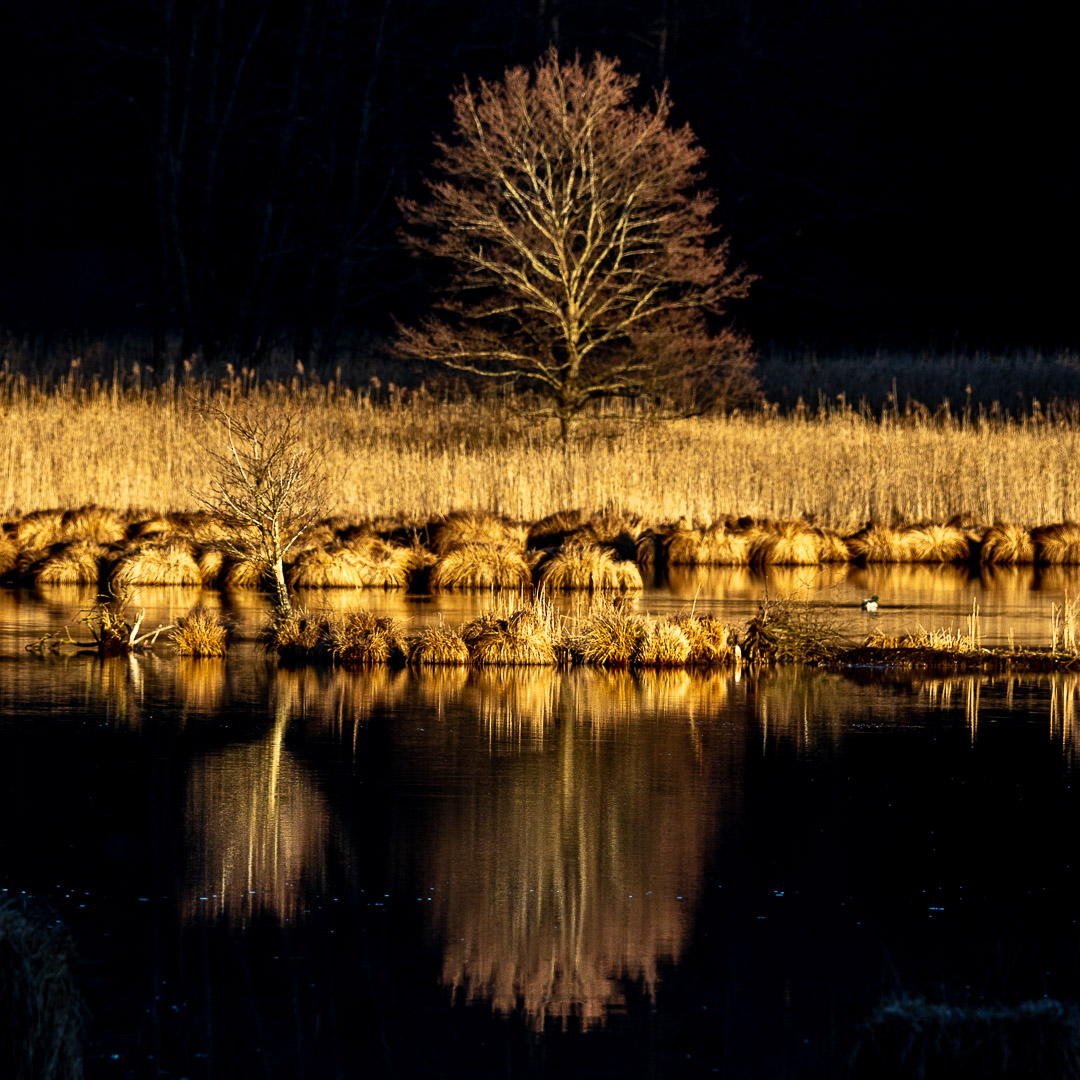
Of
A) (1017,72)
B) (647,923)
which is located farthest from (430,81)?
(647,923)

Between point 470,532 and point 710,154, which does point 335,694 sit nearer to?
point 470,532

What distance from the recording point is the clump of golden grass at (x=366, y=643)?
14453 mm

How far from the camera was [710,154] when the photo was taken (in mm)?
51531

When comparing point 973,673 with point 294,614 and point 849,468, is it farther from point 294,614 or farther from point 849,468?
point 849,468

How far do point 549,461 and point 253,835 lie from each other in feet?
60.1

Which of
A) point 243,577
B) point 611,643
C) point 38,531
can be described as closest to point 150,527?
point 38,531

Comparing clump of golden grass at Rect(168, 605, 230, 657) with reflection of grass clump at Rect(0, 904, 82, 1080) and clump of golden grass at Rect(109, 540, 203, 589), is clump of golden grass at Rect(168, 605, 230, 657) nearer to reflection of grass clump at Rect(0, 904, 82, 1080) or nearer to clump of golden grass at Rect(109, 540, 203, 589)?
clump of golden grass at Rect(109, 540, 203, 589)

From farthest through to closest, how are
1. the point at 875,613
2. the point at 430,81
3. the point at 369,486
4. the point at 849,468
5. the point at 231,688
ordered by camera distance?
the point at 430,81
the point at 849,468
the point at 369,486
the point at 875,613
the point at 231,688

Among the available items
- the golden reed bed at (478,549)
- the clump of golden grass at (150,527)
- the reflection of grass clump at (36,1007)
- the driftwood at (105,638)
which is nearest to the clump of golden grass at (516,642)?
the driftwood at (105,638)

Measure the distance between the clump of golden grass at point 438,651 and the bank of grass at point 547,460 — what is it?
9275 mm

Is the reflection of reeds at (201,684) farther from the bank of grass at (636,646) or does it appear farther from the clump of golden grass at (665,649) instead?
the clump of golden grass at (665,649)

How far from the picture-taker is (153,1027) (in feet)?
19.9

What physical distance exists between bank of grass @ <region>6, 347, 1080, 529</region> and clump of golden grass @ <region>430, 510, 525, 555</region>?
2.63 ft

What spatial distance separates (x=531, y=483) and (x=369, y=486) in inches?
93.6
